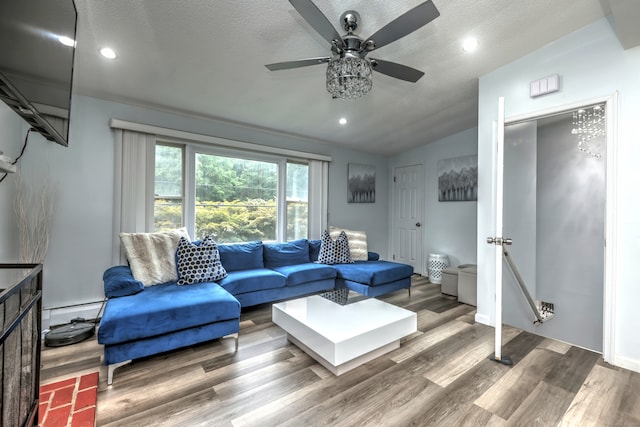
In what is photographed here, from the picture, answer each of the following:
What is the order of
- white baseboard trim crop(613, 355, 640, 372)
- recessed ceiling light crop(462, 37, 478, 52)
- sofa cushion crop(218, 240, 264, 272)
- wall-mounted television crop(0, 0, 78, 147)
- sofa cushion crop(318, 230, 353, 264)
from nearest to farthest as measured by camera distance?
wall-mounted television crop(0, 0, 78, 147) < white baseboard trim crop(613, 355, 640, 372) < recessed ceiling light crop(462, 37, 478, 52) < sofa cushion crop(218, 240, 264, 272) < sofa cushion crop(318, 230, 353, 264)

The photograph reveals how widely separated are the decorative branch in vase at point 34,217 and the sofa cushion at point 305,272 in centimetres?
225

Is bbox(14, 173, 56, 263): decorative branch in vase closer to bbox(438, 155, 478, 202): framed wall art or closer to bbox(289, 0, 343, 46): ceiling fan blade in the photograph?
bbox(289, 0, 343, 46): ceiling fan blade

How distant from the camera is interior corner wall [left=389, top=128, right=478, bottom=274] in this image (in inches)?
172

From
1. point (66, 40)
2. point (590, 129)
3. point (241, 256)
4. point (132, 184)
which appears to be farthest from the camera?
Result: point (241, 256)

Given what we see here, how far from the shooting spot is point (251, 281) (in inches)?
119

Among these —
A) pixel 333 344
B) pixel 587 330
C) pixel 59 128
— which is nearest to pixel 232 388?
pixel 333 344

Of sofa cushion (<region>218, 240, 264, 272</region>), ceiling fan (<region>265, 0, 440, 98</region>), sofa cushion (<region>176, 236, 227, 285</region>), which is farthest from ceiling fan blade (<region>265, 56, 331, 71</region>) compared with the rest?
sofa cushion (<region>218, 240, 264, 272</region>)

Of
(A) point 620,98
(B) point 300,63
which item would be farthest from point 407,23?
(A) point 620,98

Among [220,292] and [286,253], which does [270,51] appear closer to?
[220,292]

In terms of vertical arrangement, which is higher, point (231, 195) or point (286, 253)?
point (231, 195)

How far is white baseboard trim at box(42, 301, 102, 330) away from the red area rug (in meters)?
1.14

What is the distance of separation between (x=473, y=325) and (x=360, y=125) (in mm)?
2906

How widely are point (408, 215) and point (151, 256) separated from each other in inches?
168

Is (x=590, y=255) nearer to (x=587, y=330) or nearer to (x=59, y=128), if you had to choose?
(x=587, y=330)
